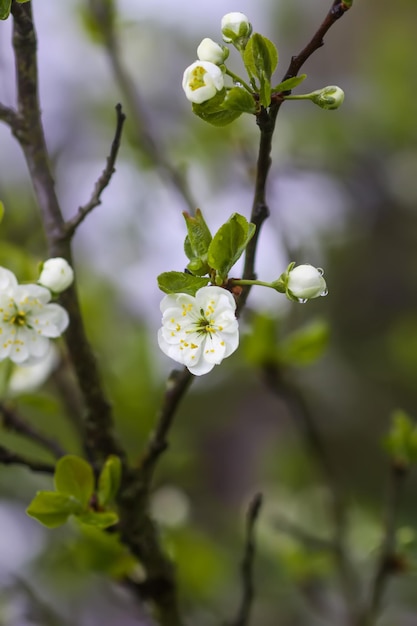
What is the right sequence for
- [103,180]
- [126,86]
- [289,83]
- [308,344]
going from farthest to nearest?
[126,86], [308,344], [103,180], [289,83]

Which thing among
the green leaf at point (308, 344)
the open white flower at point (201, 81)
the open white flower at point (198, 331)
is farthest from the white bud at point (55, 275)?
the green leaf at point (308, 344)

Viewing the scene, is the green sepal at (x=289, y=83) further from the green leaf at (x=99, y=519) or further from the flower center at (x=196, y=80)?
the green leaf at (x=99, y=519)

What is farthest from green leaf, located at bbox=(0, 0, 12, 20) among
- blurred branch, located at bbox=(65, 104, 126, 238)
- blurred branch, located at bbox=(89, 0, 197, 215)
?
blurred branch, located at bbox=(89, 0, 197, 215)

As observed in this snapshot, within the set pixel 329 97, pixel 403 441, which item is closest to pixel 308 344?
pixel 403 441

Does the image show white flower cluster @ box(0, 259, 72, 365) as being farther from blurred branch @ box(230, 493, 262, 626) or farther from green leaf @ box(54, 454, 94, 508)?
blurred branch @ box(230, 493, 262, 626)

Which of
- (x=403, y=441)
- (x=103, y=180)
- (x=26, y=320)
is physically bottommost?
(x=403, y=441)

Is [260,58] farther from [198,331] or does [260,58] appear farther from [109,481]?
[109,481]
